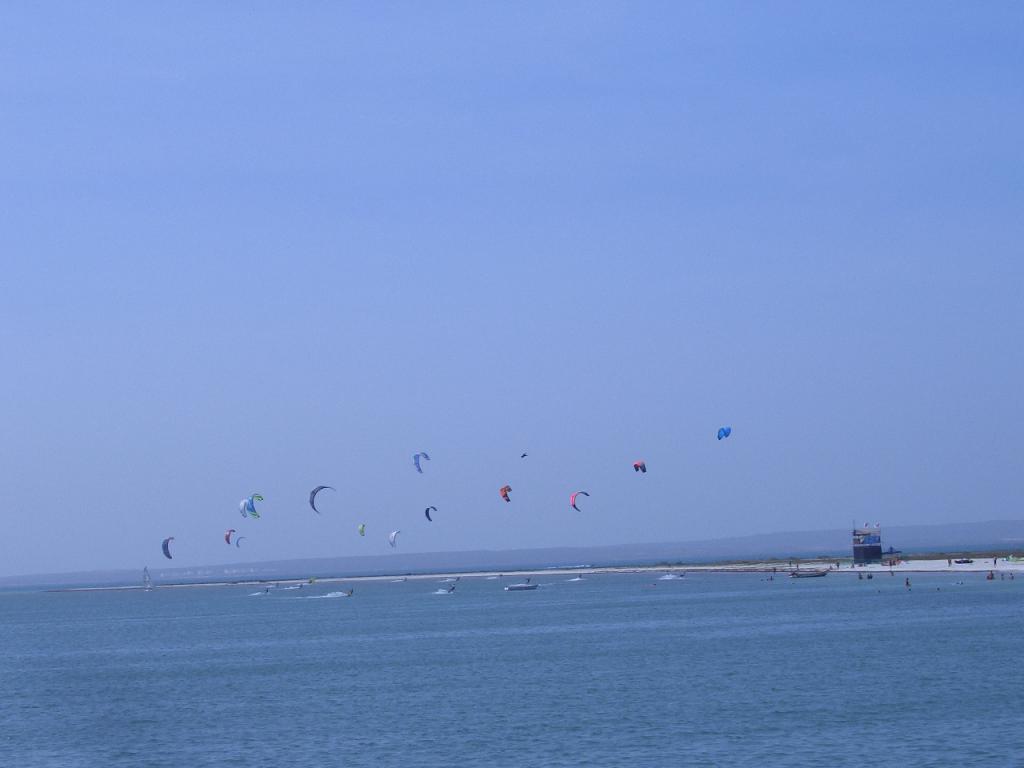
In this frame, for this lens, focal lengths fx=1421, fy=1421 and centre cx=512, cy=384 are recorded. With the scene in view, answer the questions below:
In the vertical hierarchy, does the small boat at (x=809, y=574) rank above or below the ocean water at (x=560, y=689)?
above

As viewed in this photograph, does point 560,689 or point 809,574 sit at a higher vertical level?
point 809,574

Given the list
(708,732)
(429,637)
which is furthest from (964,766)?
(429,637)

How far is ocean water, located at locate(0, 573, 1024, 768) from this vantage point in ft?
106

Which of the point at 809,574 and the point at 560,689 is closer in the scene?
the point at 560,689

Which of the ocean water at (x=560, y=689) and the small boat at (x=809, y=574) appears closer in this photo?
the ocean water at (x=560, y=689)

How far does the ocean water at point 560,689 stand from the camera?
32344mm

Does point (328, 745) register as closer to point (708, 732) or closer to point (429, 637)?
point (708, 732)

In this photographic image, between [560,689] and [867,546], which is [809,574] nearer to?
[867,546]

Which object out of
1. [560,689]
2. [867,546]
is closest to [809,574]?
[867,546]

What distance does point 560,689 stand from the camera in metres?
43.3

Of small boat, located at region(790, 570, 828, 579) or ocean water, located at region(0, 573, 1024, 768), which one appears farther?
small boat, located at region(790, 570, 828, 579)

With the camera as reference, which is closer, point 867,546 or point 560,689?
point 560,689

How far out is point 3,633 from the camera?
10212cm

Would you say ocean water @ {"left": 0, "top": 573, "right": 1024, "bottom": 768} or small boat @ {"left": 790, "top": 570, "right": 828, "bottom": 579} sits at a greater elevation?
small boat @ {"left": 790, "top": 570, "right": 828, "bottom": 579}
